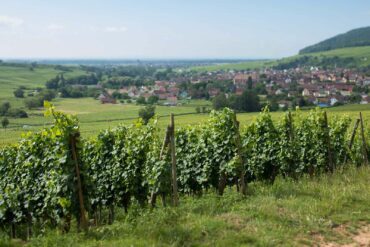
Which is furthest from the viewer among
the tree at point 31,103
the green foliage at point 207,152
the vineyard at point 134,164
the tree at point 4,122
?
the tree at point 31,103

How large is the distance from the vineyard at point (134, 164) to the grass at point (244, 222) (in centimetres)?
70

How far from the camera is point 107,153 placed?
11.1 meters

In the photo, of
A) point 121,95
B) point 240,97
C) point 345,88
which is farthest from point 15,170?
point 345,88

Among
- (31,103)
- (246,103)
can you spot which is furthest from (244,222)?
(31,103)

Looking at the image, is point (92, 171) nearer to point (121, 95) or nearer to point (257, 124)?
point (257, 124)

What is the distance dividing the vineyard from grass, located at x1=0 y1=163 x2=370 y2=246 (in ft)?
2.29

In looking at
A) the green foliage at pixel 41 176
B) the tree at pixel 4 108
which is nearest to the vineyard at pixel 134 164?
the green foliage at pixel 41 176

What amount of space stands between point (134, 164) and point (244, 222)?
349 centimetres

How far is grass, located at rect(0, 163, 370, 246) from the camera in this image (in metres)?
7.57

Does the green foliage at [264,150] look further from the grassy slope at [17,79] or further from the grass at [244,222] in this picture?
the grassy slope at [17,79]

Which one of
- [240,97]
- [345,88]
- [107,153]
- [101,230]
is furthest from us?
[345,88]

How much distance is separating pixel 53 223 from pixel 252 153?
6.73 m

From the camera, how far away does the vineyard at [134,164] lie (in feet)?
27.9

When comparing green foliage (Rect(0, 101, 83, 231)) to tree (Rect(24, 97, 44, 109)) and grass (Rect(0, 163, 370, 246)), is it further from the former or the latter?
tree (Rect(24, 97, 44, 109))
